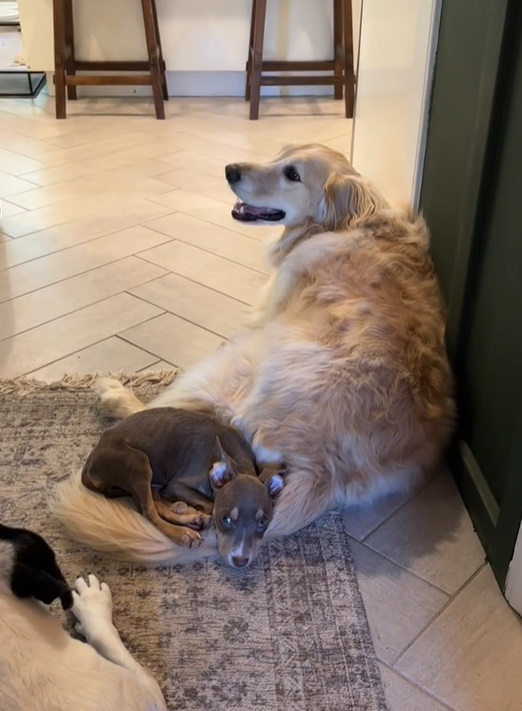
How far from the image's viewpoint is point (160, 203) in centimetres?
338

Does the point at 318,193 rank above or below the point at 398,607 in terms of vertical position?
above

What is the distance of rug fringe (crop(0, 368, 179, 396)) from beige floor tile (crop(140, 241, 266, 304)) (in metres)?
0.57

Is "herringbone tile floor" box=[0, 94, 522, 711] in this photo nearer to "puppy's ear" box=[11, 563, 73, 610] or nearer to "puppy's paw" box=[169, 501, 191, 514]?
"puppy's paw" box=[169, 501, 191, 514]

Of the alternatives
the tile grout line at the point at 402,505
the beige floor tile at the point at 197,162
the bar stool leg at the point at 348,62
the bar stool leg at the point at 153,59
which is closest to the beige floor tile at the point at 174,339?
the tile grout line at the point at 402,505

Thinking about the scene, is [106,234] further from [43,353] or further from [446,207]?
[446,207]

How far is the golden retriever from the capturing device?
1.51 meters

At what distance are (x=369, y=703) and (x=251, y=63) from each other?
459 cm

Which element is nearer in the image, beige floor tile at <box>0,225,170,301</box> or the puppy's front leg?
the puppy's front leg

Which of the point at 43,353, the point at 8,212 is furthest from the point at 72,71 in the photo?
the point at 43,353

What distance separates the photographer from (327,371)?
155 cm

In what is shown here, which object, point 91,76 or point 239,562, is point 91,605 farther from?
point 91,76

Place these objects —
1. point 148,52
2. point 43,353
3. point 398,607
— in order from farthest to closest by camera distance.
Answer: point 148,52 < point 43,353 < point 398,607

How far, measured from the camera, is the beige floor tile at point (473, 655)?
4.09 feet

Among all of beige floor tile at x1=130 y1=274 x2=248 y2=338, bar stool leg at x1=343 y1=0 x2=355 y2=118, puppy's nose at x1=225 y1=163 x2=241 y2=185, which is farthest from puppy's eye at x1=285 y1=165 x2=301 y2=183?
bar stool leg at x1=343 y1=0 x2=355 y2=118
